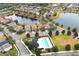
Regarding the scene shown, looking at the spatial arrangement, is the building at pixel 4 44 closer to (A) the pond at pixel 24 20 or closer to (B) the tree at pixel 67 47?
(A) the pond at pixel 24 20

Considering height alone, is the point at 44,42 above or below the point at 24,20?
below

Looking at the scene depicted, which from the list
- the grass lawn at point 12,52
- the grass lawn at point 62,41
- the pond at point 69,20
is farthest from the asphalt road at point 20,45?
the pond at point 69,20

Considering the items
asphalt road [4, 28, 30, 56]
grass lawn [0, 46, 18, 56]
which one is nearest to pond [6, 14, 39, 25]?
asphalt road [4, 28, 30, 56]

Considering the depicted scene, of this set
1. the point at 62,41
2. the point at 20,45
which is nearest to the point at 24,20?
the point at 20,45

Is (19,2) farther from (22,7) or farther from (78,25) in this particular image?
(78,25)

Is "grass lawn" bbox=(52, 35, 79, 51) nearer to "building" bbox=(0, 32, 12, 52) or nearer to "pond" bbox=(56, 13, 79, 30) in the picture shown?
"pond" bbox=(56, 13, 79, 30)

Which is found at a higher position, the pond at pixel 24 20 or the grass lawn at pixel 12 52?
the pond at pixel 24 20

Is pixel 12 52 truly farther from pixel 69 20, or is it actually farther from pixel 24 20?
pixel 69 20

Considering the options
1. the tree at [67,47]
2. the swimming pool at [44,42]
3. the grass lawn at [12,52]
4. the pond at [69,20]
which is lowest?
the grass lawn at [12,52]
